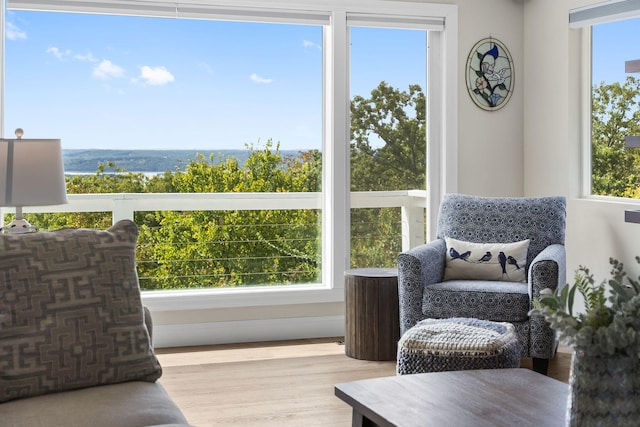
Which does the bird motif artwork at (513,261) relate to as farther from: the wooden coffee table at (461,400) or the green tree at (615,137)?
the wooden coffee table at (461,400)

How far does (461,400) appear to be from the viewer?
7.91 feet

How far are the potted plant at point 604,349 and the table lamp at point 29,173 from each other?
2.09 metres

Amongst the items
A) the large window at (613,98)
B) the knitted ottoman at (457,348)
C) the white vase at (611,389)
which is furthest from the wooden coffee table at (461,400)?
the large window at (613,98)

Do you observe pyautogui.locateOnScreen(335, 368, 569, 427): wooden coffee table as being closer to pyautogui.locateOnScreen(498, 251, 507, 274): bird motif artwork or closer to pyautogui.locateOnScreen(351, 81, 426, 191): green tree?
pyautogui.locateOnScreen(498, 251, 507, 274): bird motif artwork

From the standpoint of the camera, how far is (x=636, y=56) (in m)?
4.78

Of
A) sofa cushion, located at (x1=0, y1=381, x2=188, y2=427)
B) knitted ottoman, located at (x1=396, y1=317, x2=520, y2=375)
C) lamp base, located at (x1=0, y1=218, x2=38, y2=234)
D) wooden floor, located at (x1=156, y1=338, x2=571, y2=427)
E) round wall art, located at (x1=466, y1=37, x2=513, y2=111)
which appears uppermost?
round wall art, located at (x1=466, y1=37, x2=513, y2=111)

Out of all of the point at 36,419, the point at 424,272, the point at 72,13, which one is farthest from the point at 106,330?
the point at 72,13

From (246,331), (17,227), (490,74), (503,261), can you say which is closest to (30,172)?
(17,227)

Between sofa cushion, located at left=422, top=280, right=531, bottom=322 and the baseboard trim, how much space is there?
116 centimetres

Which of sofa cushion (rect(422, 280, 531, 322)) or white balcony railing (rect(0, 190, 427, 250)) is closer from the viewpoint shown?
sofa cushion (rect(422, 280, 531, 322))

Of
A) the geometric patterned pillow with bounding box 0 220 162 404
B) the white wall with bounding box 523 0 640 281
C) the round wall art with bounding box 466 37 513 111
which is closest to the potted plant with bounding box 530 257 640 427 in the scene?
the geometric patterned pillow with bounding box 0 220 162 404

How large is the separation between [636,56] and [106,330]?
12.1 ft

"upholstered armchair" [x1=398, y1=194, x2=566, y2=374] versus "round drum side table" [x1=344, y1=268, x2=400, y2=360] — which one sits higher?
"upholstered armchair" [x1=398, y1=194, x2=566, y2=374]

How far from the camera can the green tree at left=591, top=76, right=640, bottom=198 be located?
4.84m
